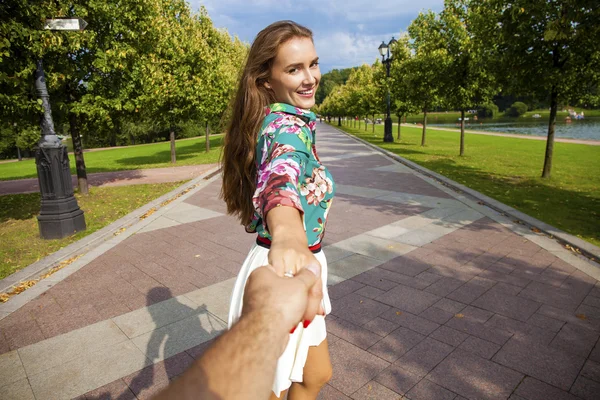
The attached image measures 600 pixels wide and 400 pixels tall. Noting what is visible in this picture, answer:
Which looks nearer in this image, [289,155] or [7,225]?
[289,155]

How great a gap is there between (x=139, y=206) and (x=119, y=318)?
5450 mm

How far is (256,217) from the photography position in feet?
5.59

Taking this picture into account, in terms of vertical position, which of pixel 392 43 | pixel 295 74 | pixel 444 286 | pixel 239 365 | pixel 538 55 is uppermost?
pixel 392 43

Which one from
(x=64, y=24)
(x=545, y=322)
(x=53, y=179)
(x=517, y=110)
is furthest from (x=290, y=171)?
(x=517, y=110)

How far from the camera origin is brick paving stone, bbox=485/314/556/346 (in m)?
3.15

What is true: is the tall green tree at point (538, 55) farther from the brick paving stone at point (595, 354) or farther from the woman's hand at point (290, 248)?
the woman's hand at point (290, 248)

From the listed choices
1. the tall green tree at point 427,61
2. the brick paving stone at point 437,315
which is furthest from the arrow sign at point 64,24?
the tall green tree at point 427,61

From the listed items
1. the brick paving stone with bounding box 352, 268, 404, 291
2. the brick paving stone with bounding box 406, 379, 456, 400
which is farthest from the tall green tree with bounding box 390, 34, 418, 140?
the brick paving stone with bounding box 406, 379, 456, 400

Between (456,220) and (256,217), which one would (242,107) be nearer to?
(256,217)

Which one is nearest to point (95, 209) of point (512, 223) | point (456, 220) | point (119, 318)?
Result: point (119, 318)

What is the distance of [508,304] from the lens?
371 cm

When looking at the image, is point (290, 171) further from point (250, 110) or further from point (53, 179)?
point (53, 179)

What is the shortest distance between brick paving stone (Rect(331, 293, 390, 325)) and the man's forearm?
10.1 feet

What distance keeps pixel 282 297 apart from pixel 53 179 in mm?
7265
